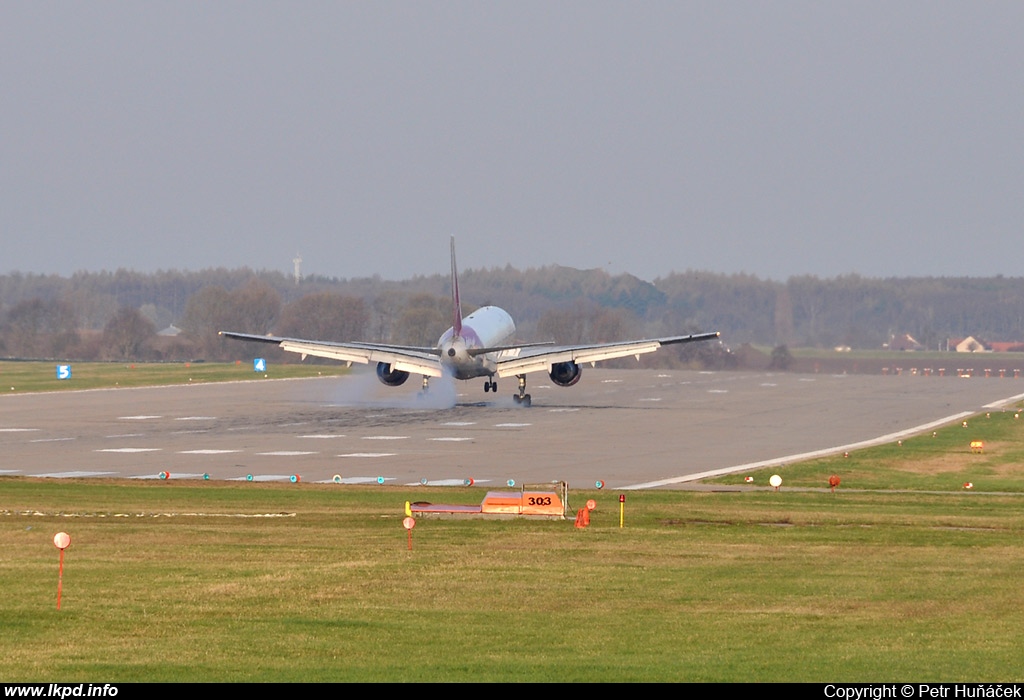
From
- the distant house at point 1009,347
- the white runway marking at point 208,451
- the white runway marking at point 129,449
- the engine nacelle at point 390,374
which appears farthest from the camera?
the distant house at point 1009,347

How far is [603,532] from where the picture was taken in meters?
33.2

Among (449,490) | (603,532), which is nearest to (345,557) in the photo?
(603,532)

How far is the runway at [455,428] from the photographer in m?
52.4

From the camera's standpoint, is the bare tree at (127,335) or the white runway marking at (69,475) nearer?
the white runway marking at (69,475)

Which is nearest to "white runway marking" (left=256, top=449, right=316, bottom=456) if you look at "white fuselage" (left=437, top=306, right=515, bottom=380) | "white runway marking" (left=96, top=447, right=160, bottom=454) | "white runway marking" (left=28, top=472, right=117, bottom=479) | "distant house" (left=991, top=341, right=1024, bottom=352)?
"white runway marking" (left=96, top=447, right=160, bottom=454)

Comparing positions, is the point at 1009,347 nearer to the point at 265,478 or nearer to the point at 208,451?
the point at 208,451

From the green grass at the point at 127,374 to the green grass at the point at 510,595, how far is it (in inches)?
3041

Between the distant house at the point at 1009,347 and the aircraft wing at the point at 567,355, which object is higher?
the aircraft wing at the point at 567,355

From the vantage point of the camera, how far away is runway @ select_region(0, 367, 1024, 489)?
172 feet

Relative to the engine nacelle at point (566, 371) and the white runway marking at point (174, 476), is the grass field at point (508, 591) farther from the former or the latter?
the engine nacelle at point (566, 371)

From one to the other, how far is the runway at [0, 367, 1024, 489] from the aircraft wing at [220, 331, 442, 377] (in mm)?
2820

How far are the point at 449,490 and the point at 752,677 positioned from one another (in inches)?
1080

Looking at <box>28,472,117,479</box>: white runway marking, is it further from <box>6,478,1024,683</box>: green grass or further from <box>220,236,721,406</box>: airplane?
<box>220,236,721,406</box>: airplane

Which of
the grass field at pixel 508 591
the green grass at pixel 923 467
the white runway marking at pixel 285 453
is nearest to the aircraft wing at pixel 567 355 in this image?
the green grass at pixel 923 467
